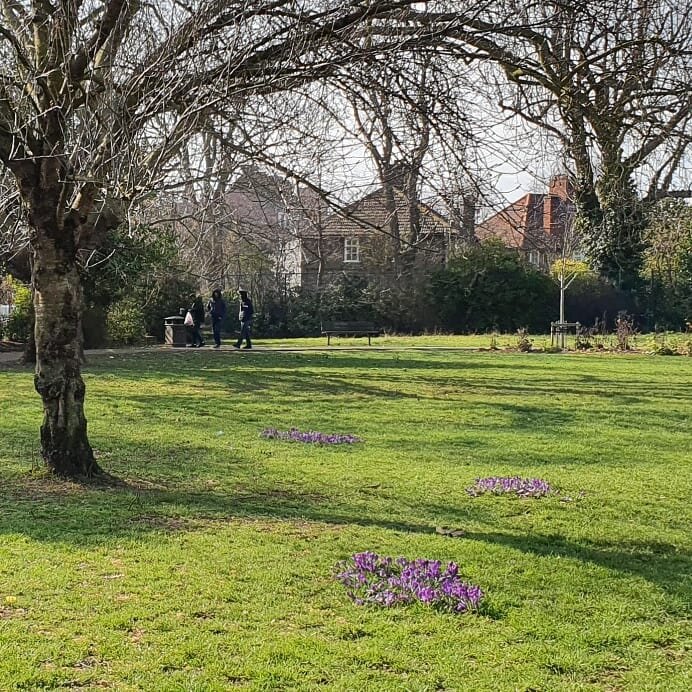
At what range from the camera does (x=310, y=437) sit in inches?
444

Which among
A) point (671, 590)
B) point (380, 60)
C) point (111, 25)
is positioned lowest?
point (671, 590)

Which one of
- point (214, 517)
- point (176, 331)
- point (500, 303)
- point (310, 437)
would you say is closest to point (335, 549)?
point (214, 517)

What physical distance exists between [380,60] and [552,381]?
12.8m

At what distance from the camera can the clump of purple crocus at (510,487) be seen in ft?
27.0

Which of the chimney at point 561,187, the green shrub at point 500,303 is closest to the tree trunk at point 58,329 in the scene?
the chimney at point 561,187

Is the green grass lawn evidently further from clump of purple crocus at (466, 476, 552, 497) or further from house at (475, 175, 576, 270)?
house at (475, 175, 576, 270)

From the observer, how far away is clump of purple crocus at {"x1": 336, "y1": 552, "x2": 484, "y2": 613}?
199 inches

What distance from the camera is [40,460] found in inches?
366

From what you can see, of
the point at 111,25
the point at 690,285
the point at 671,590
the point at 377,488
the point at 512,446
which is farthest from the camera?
the point at 690,285

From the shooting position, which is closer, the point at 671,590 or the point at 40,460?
the point at 671,590

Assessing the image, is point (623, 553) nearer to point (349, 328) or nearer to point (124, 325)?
point (124, 325)

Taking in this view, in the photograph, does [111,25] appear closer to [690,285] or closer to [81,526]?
[81,526]

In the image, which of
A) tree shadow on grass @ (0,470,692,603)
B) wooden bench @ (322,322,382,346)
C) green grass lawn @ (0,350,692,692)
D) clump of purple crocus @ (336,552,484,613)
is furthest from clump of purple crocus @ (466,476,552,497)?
wooden bench @ (322,322,382,346)

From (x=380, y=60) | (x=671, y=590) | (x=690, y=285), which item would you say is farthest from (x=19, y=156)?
(x=690, y=285)
